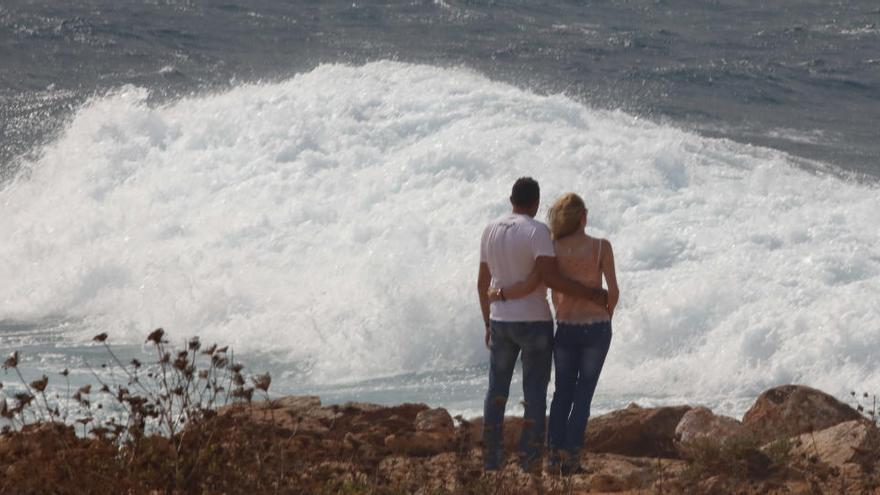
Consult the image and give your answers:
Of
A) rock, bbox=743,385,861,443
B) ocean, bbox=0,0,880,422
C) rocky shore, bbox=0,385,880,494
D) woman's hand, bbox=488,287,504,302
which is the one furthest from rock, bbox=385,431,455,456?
ocean, bbox=0,0,880,422

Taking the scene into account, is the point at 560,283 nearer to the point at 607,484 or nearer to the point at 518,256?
the point at 518,256

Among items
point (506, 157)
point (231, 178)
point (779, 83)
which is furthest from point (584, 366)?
point (779, 83)

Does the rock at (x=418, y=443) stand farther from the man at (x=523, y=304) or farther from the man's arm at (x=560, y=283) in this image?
the man's arm at (x=560, y=283)

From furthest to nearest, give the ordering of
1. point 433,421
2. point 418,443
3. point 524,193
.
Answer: point 433,421
point 418,443
point 524,193

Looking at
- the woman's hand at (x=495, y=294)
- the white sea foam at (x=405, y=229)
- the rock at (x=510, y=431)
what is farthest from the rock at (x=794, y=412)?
the white sea foam at (x=405, y=229)

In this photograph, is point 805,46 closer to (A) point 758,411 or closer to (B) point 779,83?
(B) point 779,83

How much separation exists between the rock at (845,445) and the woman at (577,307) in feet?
3.36

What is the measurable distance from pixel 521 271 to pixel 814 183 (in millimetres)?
11162

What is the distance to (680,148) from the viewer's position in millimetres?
17922

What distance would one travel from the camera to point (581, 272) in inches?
293

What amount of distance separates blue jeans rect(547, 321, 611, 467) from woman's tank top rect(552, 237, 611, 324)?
48 mm

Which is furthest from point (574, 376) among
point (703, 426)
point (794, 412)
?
point (794, 412)

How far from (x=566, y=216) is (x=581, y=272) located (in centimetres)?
28

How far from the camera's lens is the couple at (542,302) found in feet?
24.1
